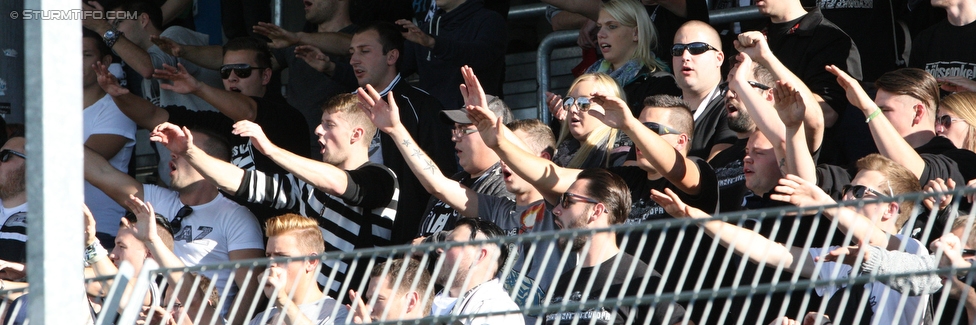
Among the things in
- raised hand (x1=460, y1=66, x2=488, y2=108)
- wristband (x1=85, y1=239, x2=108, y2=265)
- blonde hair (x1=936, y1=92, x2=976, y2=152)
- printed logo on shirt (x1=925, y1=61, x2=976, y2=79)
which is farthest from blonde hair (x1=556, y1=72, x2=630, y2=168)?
wristband (x1=85, y1=239, x2=108, y2=265)

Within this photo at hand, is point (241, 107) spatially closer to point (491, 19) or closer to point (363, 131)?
point (363, 131)

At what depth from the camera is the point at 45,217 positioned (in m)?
2.83

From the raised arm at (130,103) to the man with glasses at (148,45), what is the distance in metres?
0.48

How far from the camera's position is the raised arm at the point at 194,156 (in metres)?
6.10

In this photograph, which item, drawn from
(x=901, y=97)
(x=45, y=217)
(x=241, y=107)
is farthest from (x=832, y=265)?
(x=241, y=107)

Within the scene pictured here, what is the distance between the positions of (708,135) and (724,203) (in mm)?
753

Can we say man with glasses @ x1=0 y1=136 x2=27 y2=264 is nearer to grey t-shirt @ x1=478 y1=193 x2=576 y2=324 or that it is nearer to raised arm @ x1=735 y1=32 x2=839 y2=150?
grey t-shirt @ x1=478 y1=193 x2=576 y2=324

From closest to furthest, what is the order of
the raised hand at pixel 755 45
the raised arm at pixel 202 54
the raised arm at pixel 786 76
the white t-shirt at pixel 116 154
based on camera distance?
the raised arm at pixel 786 76 → the raised hand at pixel 755 45 → the white t-shirt at pixel 116 154 → the raised arm at pixel 202 54

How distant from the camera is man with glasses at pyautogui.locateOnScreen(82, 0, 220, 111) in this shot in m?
8.29

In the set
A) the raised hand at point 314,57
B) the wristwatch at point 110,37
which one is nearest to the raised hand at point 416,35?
the raised hand at point 314,57

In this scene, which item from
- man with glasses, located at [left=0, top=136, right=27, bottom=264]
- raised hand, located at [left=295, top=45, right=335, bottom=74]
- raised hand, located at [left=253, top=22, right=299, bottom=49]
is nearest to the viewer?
man with glasses, located at [left=0, top=136, right=27, bottom=264]

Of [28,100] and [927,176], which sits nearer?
[28,100]

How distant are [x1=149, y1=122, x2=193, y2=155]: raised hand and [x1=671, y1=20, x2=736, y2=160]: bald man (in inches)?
95.9

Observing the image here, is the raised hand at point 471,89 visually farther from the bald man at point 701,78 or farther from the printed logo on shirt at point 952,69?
the printed logo on shirt at point 952,69
